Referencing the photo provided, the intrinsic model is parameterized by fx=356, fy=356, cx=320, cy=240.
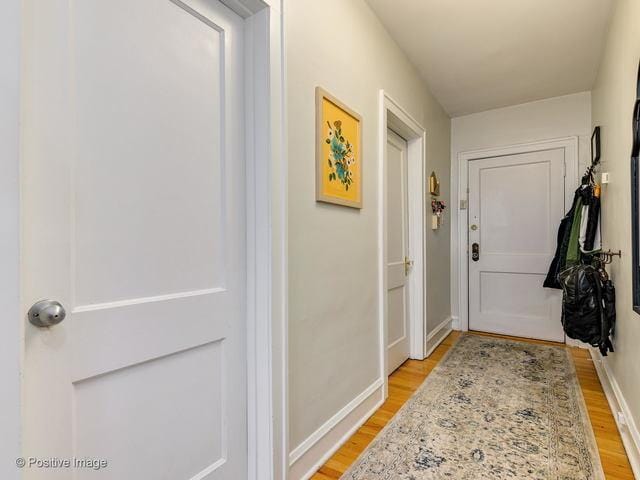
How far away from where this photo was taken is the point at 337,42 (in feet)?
5.95

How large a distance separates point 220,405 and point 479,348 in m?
2.80

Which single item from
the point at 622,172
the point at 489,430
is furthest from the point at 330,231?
the point at 622,172

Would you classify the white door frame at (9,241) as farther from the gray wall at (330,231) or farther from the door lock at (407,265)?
the door lock at (407,265)

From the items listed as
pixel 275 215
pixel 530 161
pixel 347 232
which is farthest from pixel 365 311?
pixel 530 161

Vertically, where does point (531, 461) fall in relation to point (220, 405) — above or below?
below

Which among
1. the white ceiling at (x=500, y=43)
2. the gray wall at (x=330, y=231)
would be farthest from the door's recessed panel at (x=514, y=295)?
the gray wall at (x=330, y=231)

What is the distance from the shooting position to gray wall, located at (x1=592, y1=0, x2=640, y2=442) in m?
1.70

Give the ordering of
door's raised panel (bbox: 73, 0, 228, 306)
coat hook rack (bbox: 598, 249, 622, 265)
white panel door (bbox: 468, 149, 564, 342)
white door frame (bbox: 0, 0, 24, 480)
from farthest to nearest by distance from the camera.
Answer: white panel door (bbox: 468, 149, 564, 342) < coat hook rack (bbox: 598, 249, 622, 265) < door's raised panel (bbox: 73, 0, 228, 306) < white door frame (bbox: 0, 0, 24, 480)

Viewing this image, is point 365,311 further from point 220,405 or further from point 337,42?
point 337,42

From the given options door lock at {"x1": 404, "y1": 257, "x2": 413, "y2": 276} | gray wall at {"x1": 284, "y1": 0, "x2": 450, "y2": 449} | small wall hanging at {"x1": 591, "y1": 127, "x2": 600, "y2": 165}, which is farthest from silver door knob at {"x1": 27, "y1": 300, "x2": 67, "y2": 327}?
small wall hanging at {"x1": 591, "y1": 127, "x2": 600, "y2": 165}

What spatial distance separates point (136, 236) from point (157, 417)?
1.80 ft

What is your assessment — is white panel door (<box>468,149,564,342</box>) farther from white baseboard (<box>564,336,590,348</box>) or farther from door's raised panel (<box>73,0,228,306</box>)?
door's raised panel (<box>73,0,228,306</box>)

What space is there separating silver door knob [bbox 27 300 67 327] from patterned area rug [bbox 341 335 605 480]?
4.43 feet

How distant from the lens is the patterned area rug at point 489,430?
1.61 meters
